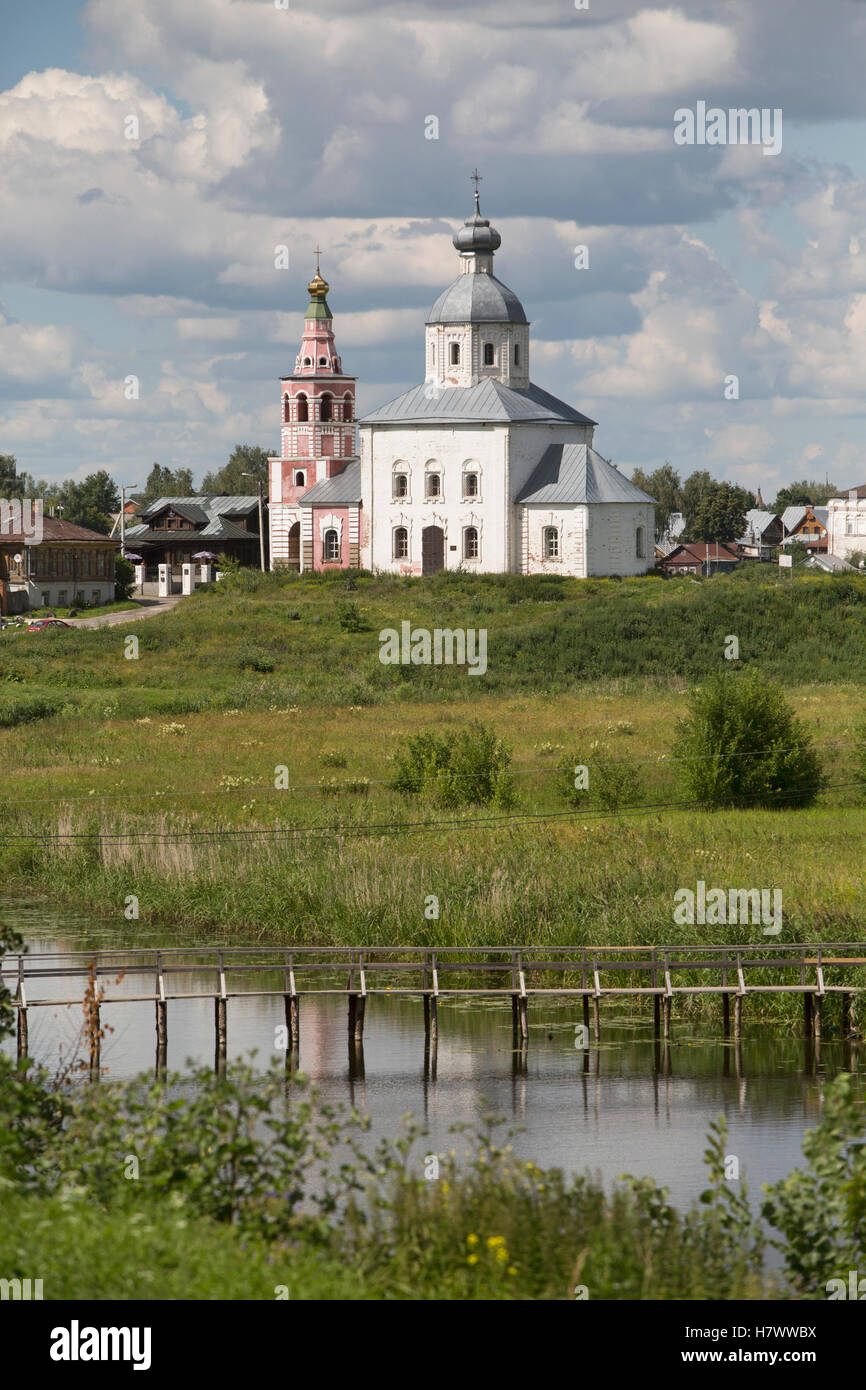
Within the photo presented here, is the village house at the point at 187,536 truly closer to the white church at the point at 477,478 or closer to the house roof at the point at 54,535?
the house roof at the point at 54,535

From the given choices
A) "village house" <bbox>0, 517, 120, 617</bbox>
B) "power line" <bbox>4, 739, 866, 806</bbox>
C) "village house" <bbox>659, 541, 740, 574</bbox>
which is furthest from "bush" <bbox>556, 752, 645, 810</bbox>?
"village house" <bbox>659, 541, 740, 574</bbox>

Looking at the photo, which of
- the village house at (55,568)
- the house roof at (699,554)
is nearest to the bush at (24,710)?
the village house at (55,568)

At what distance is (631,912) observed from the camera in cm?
3148

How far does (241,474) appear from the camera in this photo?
534ft

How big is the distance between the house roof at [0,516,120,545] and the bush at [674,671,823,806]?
52.7 meters

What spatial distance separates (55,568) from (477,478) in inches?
864

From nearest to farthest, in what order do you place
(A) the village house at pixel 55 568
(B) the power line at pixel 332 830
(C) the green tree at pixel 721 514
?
(B) the power line at pixel 332 830, (A) the village house at pixel 55 568, (C) the green tree at pixel 721 514

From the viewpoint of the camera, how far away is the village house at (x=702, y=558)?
12938 cm

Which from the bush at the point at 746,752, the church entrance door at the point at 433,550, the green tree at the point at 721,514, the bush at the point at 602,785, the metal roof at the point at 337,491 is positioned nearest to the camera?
the bush at the point at 602,785

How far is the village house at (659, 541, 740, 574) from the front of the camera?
129 metres

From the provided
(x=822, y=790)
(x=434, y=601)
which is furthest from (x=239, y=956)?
(x=434, y=601)

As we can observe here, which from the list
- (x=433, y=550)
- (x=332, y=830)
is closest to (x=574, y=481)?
(x=433, y=550)

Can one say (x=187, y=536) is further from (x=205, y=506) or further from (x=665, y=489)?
(x=665, y=489)

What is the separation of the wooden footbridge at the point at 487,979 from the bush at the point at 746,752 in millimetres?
12224
